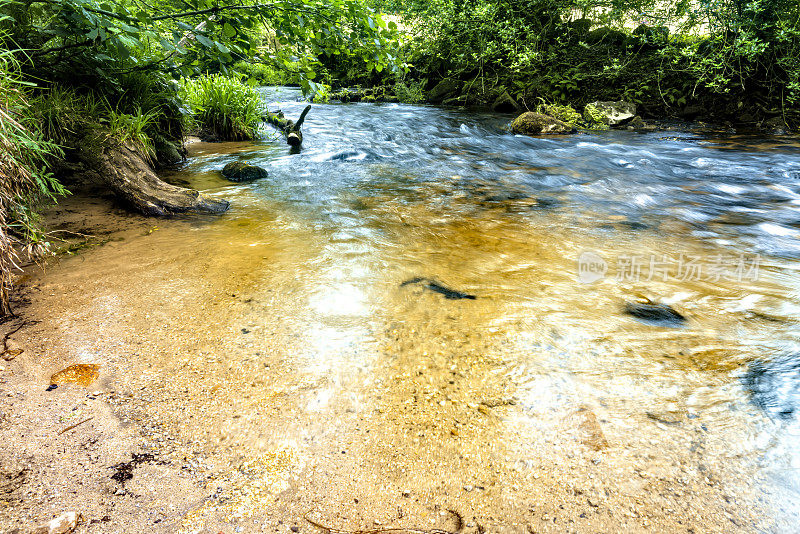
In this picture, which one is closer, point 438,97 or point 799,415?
point 799,415

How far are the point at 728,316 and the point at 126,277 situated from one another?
3625mm

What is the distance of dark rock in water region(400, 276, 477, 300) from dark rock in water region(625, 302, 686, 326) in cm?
94

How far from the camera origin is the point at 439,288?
2.69 meters

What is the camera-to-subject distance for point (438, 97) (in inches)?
525

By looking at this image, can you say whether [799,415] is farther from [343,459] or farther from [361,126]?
[361,126]

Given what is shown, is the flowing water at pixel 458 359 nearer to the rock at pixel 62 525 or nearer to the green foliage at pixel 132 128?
the rock at pixel 62 525

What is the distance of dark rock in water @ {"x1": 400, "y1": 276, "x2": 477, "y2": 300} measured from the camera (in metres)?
2.59

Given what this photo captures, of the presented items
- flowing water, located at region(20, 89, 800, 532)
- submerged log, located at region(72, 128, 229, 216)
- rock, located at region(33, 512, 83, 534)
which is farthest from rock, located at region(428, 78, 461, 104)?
rock, located at region(33, 512, 83, 534)

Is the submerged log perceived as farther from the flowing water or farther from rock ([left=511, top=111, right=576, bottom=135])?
rock ([left=511, top=111, right=576, bottom=135])

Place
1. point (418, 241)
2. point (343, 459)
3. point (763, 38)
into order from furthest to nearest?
point (763, 38) → point (418, 241) → point (343, 459)

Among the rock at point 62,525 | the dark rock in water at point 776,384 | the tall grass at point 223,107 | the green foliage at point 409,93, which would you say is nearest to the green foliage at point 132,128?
the tall grass at point 223,107

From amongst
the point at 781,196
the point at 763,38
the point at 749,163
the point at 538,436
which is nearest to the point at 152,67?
the point at 538,436

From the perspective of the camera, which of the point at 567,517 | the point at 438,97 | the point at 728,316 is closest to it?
the point at 567,517

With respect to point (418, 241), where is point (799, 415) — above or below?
below
